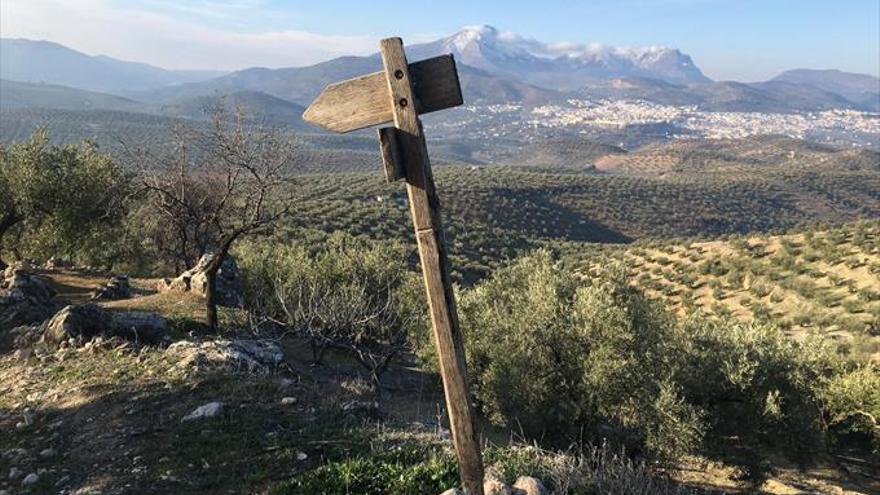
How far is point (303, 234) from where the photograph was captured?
47594 mm

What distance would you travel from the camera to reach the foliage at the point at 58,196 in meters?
24.4

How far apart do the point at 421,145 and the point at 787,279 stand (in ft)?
125

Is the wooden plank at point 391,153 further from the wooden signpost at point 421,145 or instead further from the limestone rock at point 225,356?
the limestone rock at point 225,356

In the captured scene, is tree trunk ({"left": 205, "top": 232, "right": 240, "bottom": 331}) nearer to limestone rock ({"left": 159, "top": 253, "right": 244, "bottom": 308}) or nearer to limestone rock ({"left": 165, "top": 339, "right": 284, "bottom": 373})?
limestone rock ({"left": 165, "top": 339, "right": 284, "bottom": 373})

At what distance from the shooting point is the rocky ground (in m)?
7.16

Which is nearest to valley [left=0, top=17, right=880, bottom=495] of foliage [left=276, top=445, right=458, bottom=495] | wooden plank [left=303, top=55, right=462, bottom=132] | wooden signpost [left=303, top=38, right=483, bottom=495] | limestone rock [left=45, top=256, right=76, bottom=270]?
foliage [left=276, top=445, right=458, bottom=495]

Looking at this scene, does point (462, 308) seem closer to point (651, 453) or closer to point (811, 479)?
point (651, 453)

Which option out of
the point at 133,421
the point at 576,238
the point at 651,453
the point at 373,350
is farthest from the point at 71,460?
the point at 576,238

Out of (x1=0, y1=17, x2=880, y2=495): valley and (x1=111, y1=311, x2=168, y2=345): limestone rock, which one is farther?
(x1=111, y1=311, x2=168, y2=345): limestone rock

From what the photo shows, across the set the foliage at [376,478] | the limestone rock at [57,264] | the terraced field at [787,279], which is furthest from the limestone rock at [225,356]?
the limestone rock at [57,264]

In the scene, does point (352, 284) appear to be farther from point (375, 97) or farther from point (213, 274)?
point (375, 97)

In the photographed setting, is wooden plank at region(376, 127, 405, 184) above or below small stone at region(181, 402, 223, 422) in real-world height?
above

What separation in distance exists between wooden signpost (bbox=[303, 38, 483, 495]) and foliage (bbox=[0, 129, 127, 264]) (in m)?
21.8

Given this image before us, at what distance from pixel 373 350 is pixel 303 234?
2765 cm
